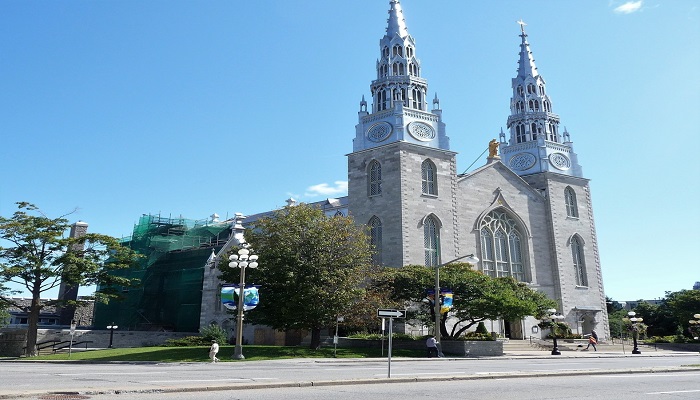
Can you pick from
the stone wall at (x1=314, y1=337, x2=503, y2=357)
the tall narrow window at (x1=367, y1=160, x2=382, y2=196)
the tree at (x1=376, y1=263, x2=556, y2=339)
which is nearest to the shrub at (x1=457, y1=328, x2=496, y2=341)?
the tree at (x1=376, y1=263, x2=556, y2=339)

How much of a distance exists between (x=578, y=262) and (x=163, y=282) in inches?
1711

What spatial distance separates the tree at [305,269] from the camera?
32125 mm

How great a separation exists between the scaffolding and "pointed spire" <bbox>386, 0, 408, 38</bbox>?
28.1m

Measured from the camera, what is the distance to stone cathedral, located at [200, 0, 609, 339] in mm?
47344

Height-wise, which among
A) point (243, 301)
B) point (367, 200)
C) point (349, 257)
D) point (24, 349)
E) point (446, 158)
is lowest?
point (24, 349)

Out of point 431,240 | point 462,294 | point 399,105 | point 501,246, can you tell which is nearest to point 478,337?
point 462,294

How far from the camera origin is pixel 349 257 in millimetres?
34500

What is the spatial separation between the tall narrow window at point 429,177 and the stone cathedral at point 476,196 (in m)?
0.09

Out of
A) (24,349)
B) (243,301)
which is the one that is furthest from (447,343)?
(24,349)

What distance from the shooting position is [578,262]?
56.8 metres

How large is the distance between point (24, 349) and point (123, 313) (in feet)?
69.7

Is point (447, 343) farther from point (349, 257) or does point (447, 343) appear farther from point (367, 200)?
point (367, 200)

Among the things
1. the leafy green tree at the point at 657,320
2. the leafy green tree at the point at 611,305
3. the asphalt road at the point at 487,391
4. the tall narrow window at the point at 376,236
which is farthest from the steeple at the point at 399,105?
the leafy green tree at the point at 611,305

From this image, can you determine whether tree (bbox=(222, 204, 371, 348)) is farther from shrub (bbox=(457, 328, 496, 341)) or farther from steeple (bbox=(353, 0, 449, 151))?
steeple (bbox=(353, 0, 449, 151))
